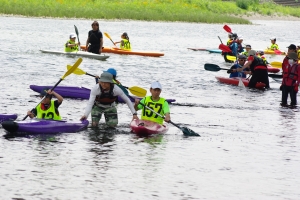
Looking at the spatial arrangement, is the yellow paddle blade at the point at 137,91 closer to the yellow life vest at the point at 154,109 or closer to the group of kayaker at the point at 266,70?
the yellow life vest at the point at 154,109

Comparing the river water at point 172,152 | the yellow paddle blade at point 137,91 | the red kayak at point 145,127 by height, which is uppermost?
the yellow paddle blade at point 137,91

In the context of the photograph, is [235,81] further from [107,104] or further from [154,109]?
[107,104]

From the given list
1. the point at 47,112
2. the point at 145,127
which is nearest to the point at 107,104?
the point at 145,127

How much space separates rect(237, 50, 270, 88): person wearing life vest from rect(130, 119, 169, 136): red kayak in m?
8.12

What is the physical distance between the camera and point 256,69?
22.5 m

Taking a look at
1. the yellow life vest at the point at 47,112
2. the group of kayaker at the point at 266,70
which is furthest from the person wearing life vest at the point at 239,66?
the yellow life vest at the point at 47,112

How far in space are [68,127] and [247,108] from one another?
21.3ft

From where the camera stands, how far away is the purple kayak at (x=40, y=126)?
13.4 metres

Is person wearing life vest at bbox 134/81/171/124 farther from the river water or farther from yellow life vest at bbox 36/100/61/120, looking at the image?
yellow life vest at bbox 36/100/61/120

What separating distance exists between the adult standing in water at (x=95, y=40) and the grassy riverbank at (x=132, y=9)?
104 ft

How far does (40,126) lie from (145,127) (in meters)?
1.81

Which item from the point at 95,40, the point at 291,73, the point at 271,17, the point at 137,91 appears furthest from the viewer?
the point at 271,17

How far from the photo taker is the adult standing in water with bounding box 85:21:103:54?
1025 inches

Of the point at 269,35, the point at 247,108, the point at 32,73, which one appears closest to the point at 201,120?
the point at 247,108
